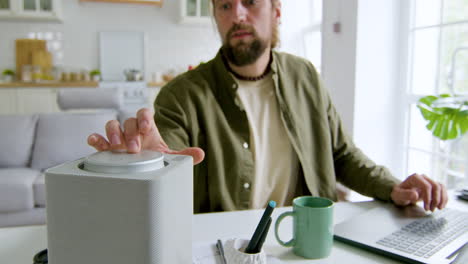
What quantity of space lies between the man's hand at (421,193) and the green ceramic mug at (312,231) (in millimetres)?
348

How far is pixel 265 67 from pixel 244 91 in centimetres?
13

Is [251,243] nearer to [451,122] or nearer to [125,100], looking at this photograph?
[451,122]

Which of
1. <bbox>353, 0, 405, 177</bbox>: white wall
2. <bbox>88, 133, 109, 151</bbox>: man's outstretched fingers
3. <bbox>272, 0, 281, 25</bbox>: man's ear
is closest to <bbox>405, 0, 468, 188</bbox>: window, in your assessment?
<bbox>353, 0, 405, 177</bbox>: white wall

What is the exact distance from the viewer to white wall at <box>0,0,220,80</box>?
540 cm

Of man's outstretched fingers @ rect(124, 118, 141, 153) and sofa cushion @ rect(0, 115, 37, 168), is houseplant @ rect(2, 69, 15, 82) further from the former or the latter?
man's outstretched fingers @ rect(124, 118, 141, 153)

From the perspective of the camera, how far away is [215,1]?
131cm

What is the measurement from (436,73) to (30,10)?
479 cm

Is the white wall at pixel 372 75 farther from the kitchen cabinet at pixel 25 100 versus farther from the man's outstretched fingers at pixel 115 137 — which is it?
the kitchen cabinet at pixel 25 100

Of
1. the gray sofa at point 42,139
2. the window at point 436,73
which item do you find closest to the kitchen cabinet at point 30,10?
the gray sofa at point 42,139

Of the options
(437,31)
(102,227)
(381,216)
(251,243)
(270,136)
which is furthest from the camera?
(437,31)

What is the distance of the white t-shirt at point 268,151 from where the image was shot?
1.22 metres

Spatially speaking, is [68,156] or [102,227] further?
[68,156]

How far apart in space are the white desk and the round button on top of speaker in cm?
33

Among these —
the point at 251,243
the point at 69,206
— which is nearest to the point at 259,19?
the point at 251,243
